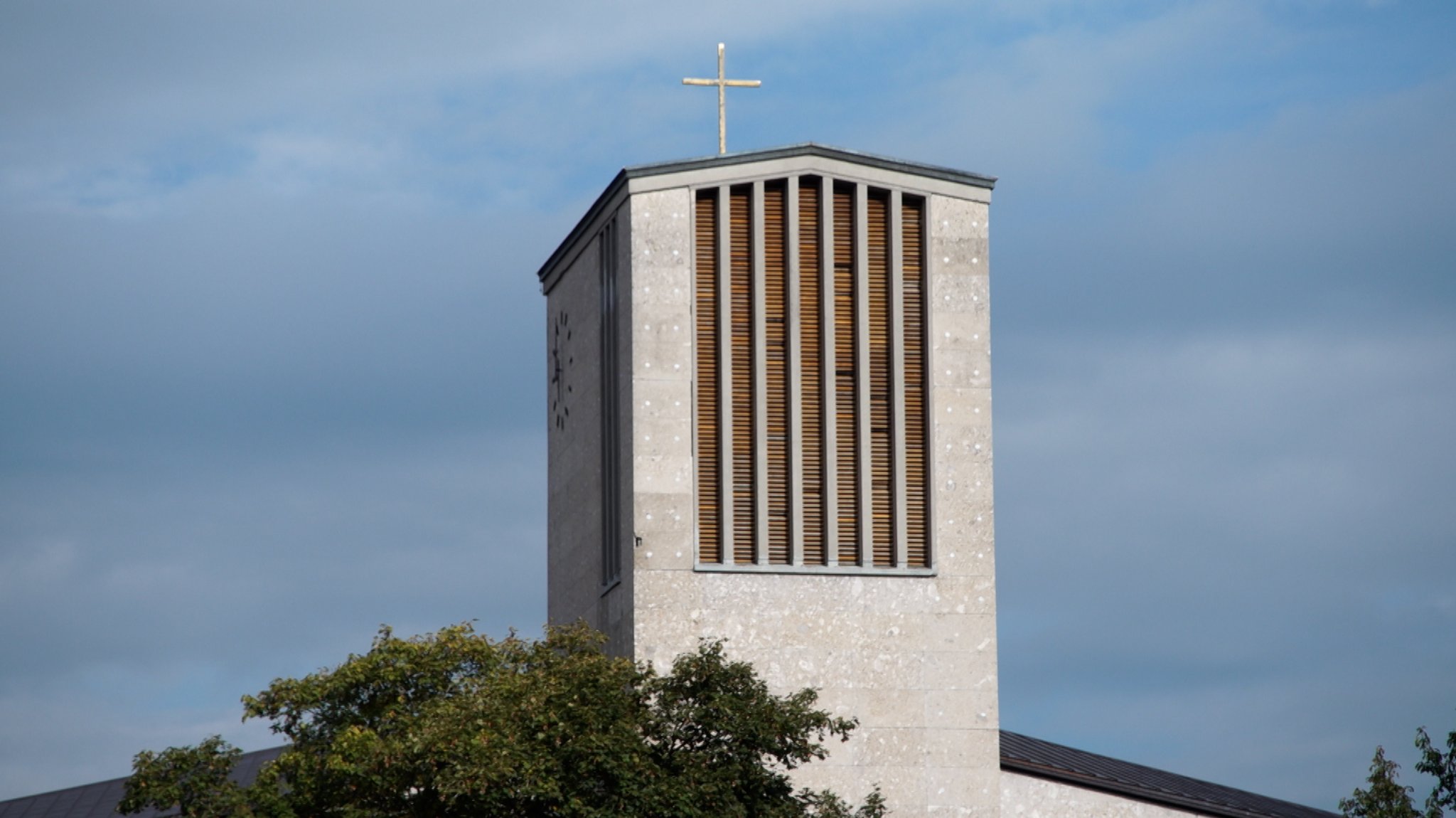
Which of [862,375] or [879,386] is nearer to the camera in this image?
[862,375]

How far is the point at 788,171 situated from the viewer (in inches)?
1823

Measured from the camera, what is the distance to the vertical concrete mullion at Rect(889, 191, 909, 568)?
45750 millimetres

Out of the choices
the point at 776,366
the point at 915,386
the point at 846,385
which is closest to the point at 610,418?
the point at 776,366

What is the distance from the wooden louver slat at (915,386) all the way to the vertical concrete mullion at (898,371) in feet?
0.34

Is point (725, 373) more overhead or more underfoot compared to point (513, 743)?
more overhead

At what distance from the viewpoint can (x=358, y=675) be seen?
3906 cm

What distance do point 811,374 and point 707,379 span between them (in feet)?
6.78

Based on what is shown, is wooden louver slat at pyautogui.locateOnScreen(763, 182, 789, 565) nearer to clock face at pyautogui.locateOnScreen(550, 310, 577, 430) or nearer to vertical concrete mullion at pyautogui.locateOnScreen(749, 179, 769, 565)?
vertical concrete mullion at pyautogui.locateOnScreen(749, 179, 769, 565)

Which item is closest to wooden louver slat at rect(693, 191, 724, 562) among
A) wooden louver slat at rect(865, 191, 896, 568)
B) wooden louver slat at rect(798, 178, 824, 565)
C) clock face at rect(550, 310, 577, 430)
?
wooden louver slat at rect(798, 178, 824, 565)

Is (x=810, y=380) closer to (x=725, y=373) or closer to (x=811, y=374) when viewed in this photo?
(x=811, y=374)

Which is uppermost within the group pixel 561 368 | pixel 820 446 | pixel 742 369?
pixel 561 368

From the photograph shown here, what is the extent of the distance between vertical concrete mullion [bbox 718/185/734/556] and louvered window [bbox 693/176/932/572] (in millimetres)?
28

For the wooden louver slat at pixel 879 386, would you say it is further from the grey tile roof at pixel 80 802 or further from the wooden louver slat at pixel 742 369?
the grey tile roof at pixel 80 802

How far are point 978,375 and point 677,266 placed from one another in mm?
6370
